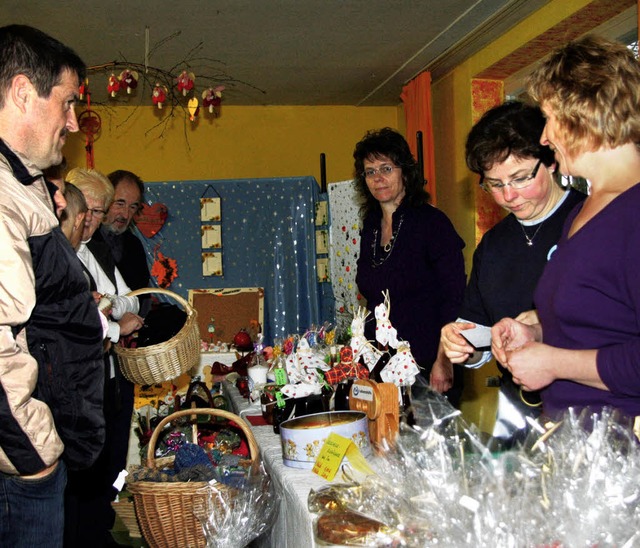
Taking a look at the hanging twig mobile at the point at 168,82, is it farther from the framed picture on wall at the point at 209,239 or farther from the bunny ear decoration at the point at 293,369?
the bunny ear decoration at the point at 293,369

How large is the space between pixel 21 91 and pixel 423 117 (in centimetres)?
419

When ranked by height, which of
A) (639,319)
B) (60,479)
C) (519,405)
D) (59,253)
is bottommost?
(60,479)

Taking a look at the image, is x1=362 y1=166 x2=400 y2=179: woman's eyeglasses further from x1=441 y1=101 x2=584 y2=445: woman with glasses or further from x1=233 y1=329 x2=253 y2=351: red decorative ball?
x1=233 y1=329 x2=253 y2=351: red decorative ball

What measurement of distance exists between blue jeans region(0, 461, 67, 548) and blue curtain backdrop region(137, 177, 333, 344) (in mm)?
4131

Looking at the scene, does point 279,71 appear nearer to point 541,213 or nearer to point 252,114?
point 252,114

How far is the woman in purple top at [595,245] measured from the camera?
45.4 inches

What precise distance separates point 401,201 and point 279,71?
281 cm

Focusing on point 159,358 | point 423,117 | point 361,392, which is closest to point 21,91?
point 361,392

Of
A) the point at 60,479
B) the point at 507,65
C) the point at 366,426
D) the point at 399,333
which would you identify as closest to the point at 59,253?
the point at 60,479

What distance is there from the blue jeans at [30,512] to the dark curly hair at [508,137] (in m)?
1.26

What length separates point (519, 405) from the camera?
1.68 m

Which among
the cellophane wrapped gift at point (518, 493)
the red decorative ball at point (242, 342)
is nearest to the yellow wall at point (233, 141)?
the red decorative ball at point (242, 342)

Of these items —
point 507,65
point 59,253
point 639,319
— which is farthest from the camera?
point 507,65

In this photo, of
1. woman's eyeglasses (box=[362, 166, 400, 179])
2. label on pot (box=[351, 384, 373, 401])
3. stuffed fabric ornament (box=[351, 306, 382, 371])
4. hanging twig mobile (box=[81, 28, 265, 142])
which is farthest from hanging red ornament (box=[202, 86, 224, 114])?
label on pot (box=[351, 384, 373, 401])
